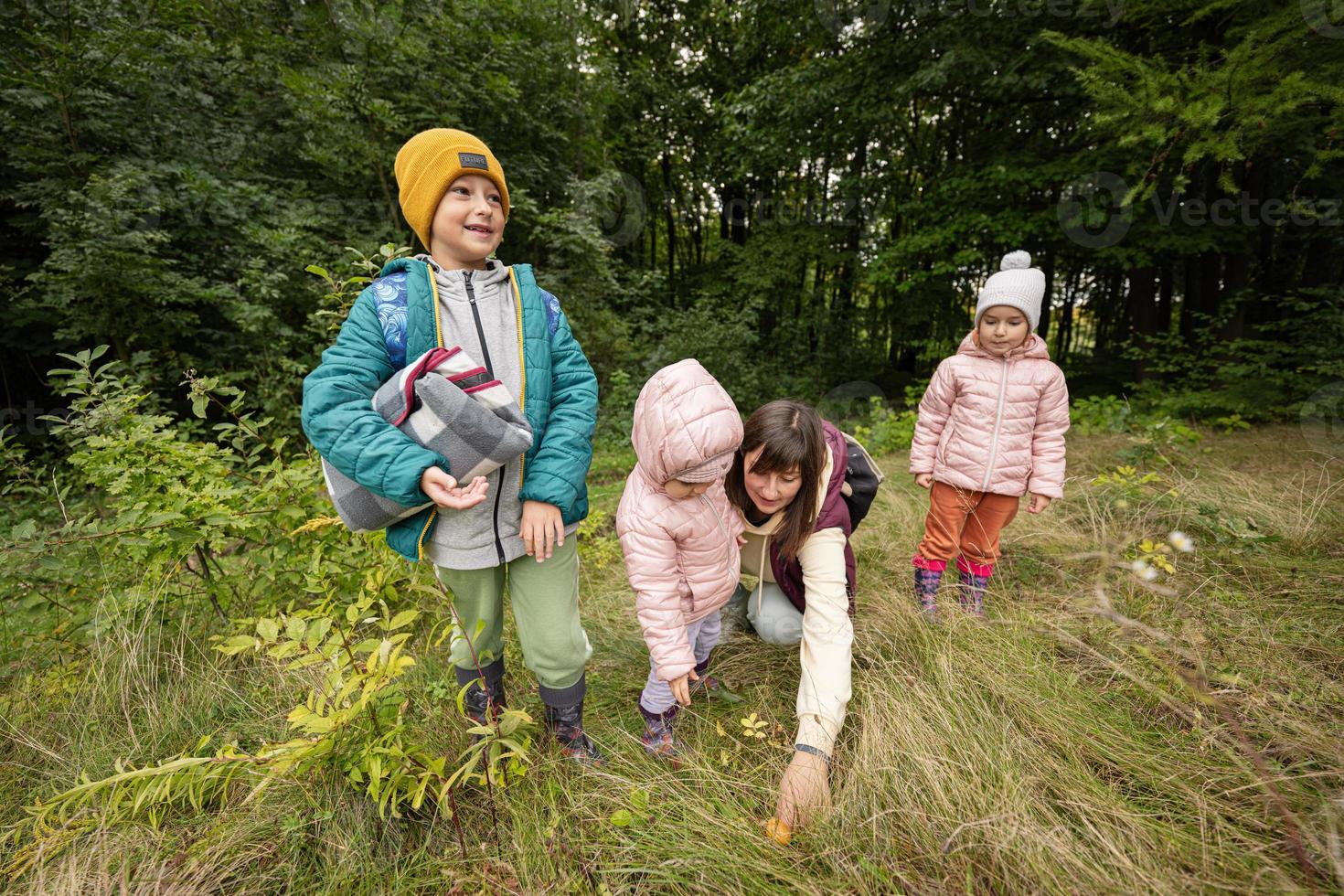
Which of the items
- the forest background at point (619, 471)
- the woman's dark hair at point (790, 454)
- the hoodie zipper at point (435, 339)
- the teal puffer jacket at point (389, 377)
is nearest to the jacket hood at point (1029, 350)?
the forest background at point (619, 471)

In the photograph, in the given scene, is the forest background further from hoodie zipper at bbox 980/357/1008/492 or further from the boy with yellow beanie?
hoodie zipper at bbox 980/357/1008/492

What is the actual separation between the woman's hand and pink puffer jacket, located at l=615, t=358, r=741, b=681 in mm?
407

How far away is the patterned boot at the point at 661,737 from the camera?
5.52 feet

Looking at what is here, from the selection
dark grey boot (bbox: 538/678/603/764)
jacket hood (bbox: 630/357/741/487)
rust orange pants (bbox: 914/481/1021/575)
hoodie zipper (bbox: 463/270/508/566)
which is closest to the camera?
jacket hood (bbox: 630/357/741/487)

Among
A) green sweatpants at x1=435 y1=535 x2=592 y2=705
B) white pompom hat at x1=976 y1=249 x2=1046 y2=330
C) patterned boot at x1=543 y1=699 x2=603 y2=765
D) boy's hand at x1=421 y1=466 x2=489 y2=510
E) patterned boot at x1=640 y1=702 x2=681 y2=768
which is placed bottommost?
patterned boot at x1=640 y1=702 x2=681 y2=768

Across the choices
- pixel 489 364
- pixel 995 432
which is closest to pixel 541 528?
pixel 489 364

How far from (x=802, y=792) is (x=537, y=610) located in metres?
0.92

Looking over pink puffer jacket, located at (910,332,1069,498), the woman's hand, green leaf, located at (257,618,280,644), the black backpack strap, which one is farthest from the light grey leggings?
green leaf, located at (257,618,280,644)

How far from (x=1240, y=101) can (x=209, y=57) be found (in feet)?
31.7

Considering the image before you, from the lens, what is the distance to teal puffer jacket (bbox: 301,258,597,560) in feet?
4.03

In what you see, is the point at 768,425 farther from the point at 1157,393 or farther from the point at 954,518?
the point at 1157,393

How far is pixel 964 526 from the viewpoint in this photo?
103 inches

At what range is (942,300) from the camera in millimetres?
9969

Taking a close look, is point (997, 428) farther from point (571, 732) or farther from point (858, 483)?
point (571, 732)
